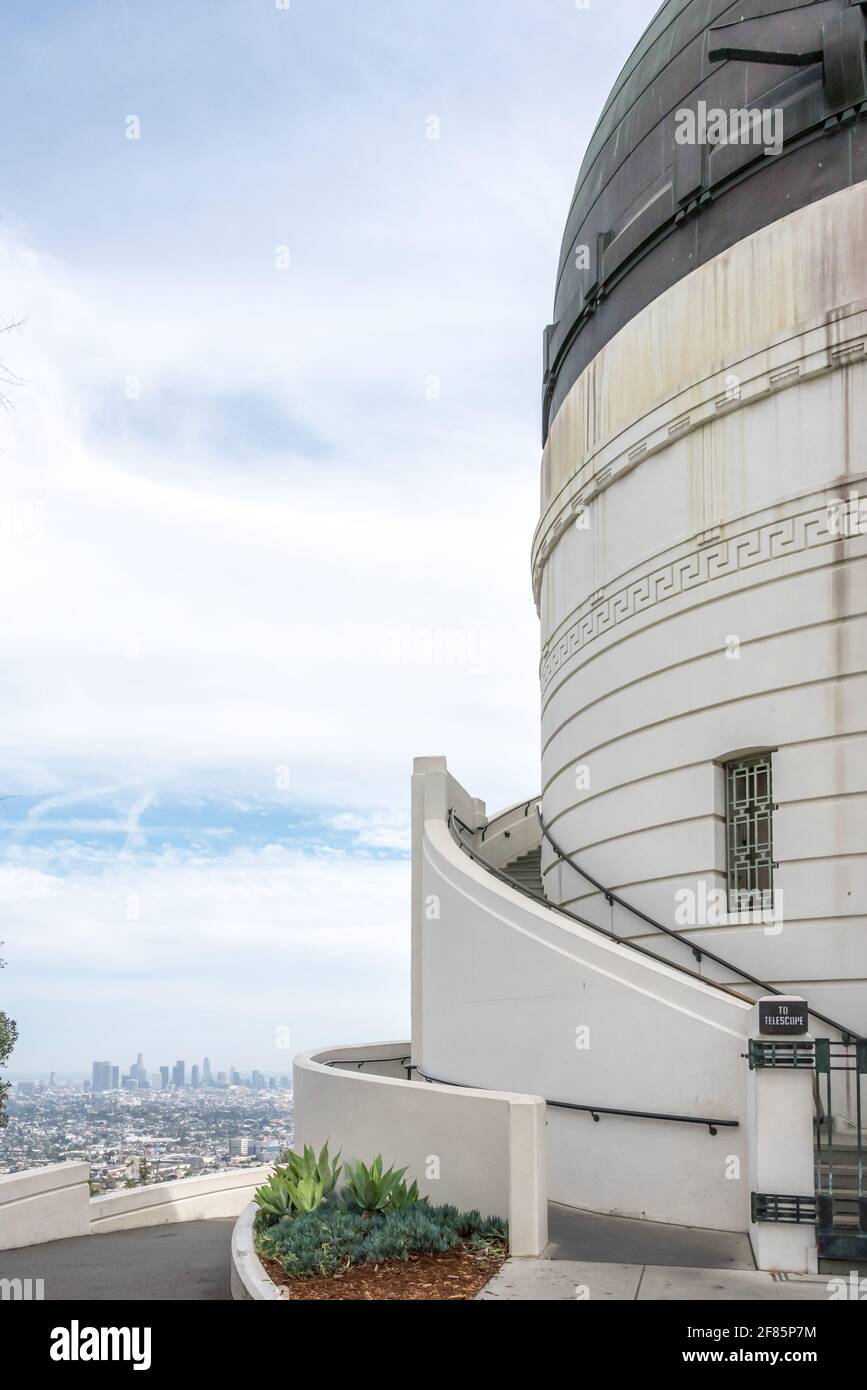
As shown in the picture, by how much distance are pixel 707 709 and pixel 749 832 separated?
50.2 inches

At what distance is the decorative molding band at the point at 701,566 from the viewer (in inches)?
488

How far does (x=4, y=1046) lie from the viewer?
2844 cm

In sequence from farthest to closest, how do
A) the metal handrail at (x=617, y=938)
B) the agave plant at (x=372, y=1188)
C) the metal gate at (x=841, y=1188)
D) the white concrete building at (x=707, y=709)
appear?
the metal handrail at (x=617, y=938) < the white concrete building at (x=707, y=709) < the agave plant at (x=372, y=1188) < the metal gate at (x=841, y=1188)

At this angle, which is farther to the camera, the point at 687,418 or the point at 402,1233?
the point at 687,418

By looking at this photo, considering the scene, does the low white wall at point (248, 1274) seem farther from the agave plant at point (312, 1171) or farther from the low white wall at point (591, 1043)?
the low white wall at point (591, 1043)

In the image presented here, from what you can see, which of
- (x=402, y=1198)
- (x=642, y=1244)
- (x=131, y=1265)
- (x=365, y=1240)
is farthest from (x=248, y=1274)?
(x=131, y=1265)

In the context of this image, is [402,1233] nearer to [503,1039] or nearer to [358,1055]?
[503,1039]

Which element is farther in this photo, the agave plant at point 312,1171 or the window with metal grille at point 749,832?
the window with metal grille at point 749,832

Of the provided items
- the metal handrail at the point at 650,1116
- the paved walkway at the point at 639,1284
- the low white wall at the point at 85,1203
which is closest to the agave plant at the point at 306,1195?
the metal handrail at the point at 650,1116

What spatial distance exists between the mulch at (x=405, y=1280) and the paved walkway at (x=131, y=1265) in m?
1.13

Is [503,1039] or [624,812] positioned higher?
[624,812]

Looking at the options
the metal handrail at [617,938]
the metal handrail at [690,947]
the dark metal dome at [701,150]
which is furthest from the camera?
the dark metal dome at [701,150]

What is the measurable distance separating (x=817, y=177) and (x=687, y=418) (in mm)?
2585
